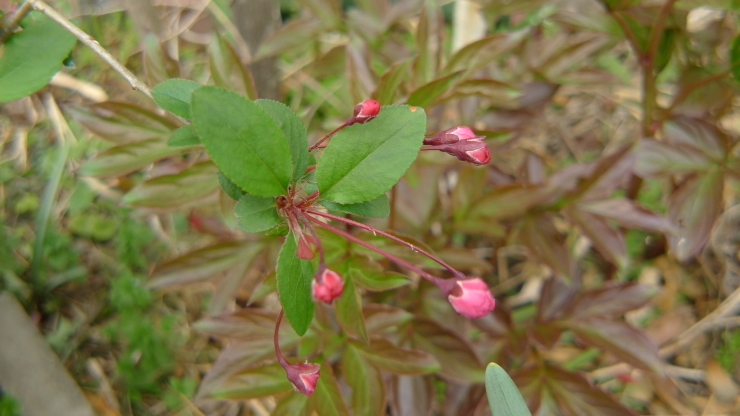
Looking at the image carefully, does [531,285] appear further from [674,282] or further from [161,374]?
[161,374]

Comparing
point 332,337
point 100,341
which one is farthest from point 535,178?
point 100,341

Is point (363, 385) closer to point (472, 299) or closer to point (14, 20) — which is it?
point (472, 299)

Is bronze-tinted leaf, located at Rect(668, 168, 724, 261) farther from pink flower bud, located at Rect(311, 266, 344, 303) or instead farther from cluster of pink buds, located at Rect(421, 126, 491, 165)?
pink flower bud, located at Rect(311, 266, 344, 303)

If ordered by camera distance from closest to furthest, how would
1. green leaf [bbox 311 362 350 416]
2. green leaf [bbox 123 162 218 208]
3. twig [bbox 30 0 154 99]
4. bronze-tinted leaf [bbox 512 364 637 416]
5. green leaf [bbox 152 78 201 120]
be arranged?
green leaf [bbox 152 78 201 120]
twig [bbox 30 0 154 99]
green leaf [bbox 311 362 350 416]
green leaf [bbox 123 162 218 208]
bronze-tinted leaf [bbox 512 364 637 416]

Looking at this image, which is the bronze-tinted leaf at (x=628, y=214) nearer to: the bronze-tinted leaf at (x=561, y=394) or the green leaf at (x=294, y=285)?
the bronze-tinted leaf at (x=561, y=394)

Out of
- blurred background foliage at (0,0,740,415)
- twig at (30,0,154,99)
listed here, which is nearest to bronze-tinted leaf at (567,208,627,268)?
blurred background foliage at (0,0,740,415)

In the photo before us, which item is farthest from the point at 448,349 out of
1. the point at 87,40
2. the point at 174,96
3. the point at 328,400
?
the point at 87,40

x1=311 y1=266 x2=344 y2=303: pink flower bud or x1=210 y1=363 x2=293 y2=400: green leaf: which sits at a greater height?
x1=311 y1=266 x2=344 y2=303: pink flower bud
